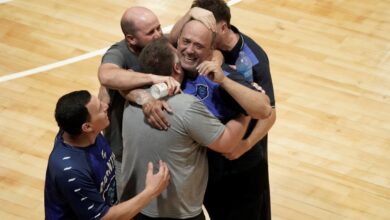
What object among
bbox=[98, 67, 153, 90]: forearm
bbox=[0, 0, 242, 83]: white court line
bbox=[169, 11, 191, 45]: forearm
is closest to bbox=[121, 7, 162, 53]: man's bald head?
bbox=[169, 11, 191, 45]: forearm

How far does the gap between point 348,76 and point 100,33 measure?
2.38 metres

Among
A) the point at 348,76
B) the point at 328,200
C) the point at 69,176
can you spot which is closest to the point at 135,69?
the point at 69,176

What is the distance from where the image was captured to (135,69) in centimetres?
360

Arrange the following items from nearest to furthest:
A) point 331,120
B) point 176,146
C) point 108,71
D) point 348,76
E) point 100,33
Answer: point 176,146
point 108,71
point 331,120
point 348,76
point 100,33

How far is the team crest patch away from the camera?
10.9ft

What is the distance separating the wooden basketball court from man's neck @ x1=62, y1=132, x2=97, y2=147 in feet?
5.67

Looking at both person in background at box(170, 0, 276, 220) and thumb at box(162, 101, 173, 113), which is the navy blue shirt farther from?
thumb at box(162, 101, 173, 113)

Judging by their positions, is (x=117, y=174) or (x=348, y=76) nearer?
(x=117, y=174)

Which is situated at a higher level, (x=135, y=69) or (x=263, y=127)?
(x=135, y=69)

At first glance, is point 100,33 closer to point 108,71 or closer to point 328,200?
point 328,200

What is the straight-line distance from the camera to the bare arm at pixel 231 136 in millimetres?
3193

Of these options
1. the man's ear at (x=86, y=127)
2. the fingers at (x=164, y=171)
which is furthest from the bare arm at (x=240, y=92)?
the man's ear at (x=86, y=127)

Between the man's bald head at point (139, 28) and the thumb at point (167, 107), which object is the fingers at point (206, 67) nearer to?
the thumb at point (167, 107)

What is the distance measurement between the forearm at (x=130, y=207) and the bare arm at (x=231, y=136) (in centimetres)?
39
